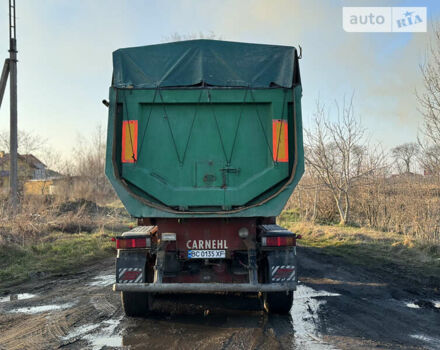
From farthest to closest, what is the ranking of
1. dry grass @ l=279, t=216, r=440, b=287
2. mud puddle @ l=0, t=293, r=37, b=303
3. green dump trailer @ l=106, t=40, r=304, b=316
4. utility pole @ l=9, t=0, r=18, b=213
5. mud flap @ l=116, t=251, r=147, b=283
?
utility pole @ l=9, t=0, r=18, b=213
dry grass @ l=279, t=216, r=440, b=287
mud puddle @ l=0, t=293, r=37, b=303
green dump trailer @ l=106, t=40, r=304, b=316
mud flap @ l=116, t=251, r=147, b=283

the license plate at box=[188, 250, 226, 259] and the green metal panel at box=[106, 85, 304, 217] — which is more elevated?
the green metal panel at box=[106, 85, 304, 217]

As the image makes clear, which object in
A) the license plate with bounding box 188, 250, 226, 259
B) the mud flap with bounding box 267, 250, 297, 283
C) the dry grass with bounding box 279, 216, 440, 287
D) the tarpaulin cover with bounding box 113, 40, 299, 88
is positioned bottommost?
the dry grass with bounding box 279, 216, 440, 287

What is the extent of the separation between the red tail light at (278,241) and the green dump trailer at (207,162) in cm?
1

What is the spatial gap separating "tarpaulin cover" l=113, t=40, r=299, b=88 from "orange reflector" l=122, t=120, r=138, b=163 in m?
0.57

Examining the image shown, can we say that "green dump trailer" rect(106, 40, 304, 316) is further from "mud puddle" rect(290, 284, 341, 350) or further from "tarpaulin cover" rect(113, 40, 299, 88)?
"mud puddle" rect(290, 284, 341, 350)

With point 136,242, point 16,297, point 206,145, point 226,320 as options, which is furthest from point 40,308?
point 206,145

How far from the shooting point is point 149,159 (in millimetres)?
5055

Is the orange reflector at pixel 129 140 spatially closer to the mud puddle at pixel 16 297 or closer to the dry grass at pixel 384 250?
the mud puddle at pixel 16 297

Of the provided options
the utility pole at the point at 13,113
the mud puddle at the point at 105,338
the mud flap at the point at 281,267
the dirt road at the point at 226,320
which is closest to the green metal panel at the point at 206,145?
the mud flap at the point at 281,267

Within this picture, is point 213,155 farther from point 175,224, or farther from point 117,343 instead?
point 117,343

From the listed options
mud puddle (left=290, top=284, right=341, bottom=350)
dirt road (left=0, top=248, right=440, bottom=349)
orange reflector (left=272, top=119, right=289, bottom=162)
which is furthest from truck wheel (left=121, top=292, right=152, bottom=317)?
orange reflector (left=272, top=119, right=289, bottom=162)

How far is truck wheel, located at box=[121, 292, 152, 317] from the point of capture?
4966 mm

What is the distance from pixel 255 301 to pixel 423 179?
8511mm

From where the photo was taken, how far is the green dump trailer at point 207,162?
4.90 m
